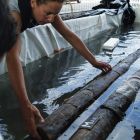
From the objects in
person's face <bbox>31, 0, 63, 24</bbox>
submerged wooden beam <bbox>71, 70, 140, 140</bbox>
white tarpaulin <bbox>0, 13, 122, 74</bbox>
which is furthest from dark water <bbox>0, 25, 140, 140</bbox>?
person's face <bbox>31, 0, 63, 24</bbox>

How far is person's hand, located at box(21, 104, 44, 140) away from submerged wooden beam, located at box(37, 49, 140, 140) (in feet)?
0.18

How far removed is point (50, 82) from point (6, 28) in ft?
12.3

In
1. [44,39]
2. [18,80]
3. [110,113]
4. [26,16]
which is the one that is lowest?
[110,113]

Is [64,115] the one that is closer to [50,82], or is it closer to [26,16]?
[26,16]

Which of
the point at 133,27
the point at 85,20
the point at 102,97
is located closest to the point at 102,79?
the point at 102,97

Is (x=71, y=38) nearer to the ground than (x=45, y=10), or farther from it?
nearer to the ground

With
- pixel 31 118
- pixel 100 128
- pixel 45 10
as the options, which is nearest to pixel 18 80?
pixel 31 118

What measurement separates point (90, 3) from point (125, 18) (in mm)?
1404

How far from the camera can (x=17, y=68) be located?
2.42 metres

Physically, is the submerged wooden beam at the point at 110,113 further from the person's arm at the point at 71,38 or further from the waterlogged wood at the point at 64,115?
the person's arm at the point at 71,38

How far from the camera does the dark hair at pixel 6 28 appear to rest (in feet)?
3.43

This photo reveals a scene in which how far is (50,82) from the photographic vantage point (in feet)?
15.8

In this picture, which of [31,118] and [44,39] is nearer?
[31,118]

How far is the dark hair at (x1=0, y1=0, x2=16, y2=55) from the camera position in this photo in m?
1.05
